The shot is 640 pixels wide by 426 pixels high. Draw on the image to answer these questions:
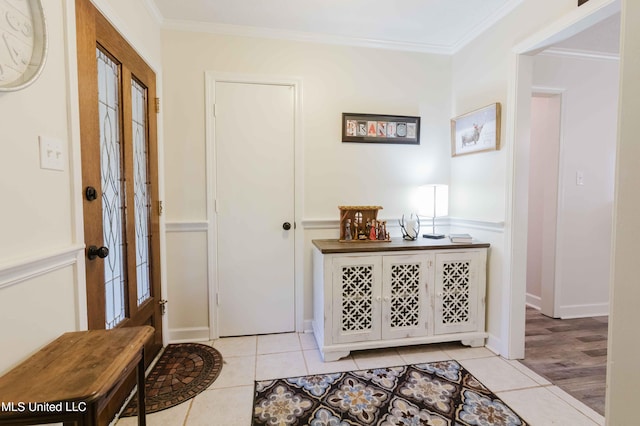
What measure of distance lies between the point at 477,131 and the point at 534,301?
6.67 feet

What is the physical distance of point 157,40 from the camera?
220cm

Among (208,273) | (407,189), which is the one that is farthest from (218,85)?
(407,189)

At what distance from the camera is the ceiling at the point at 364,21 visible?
6.76ft

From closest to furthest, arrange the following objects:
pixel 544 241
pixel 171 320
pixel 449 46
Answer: pixel 171 320 < pixel 449 46 < pixel 544 241

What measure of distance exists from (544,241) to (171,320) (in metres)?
3.50

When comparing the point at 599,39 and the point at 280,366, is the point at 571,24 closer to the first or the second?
the point at 599,39

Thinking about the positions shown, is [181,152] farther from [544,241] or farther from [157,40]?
[544,241]

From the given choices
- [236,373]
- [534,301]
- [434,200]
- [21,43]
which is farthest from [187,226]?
[534,301]

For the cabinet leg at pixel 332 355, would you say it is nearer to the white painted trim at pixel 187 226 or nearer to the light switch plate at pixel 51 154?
the white painted trim at pixel 187 226

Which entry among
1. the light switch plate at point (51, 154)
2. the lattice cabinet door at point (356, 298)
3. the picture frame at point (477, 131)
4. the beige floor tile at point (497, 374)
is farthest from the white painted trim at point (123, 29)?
the beige floor tile at point (497, 374)

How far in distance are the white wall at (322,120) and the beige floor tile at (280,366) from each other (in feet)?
1.49

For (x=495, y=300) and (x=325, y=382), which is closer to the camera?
(x=325, y=382)

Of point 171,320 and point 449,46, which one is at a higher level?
point 449,46

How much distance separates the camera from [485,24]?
226cm
